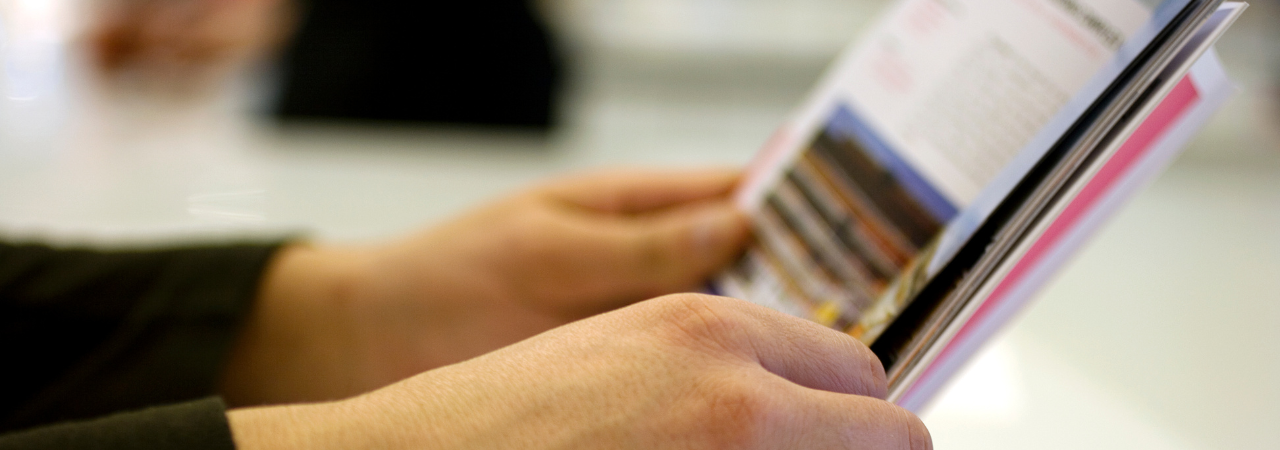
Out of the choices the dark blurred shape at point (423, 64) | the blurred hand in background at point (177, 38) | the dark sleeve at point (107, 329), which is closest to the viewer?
the dark sleeve at point (107, 329)

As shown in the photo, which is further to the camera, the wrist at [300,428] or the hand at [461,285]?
the hand at [461,285]

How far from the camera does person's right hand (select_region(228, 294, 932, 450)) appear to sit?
0.63ft

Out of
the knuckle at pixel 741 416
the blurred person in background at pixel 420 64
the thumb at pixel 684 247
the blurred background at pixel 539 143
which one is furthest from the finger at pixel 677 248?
the blurred person in background at pixel 420 64

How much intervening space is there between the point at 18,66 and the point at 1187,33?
1915 mm

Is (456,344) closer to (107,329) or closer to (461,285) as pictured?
(461,285)

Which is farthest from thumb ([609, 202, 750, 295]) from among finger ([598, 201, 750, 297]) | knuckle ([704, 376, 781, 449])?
knuckle ([704, 376, 781, 449])

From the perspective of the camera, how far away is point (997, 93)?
30 cm

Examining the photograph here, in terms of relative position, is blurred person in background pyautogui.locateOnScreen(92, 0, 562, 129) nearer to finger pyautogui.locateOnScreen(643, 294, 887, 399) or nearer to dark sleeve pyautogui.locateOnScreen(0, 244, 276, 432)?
dark sleeve pyautogui.locateOnScreen(0, 244, 276, 432)

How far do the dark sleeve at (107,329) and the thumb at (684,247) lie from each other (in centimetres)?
25

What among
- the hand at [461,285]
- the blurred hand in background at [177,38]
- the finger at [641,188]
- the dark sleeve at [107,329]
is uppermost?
the finger at [641,188]

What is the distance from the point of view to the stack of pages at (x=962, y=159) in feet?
0.76

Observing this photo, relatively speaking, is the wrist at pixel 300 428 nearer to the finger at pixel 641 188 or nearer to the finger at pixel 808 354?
the finger at pixel 808 354

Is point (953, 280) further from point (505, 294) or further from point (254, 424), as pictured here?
point (505, 294)

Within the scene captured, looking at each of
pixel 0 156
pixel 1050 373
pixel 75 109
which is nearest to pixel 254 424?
pixel 1050 373
